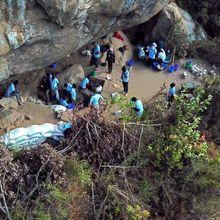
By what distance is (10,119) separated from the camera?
13.4 meters

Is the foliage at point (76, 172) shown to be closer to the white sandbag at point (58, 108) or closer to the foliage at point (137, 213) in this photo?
the foliage at point (137, 213)

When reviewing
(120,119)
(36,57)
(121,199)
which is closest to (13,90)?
(36,57)

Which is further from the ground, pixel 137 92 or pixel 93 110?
pixel 93 110

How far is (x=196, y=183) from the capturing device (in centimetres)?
1227

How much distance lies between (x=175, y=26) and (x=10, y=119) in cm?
Result: 748

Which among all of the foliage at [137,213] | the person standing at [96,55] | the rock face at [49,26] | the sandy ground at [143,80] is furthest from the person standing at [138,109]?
the person standing at [96,55]

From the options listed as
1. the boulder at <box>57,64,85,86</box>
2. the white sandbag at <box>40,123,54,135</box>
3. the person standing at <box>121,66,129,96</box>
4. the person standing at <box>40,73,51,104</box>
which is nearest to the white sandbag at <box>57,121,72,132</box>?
the white sandbag at <box>40,123,54,135</box>

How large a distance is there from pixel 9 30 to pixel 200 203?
6.12 m

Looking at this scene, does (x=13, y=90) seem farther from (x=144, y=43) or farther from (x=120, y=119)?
(x=144, y=43)

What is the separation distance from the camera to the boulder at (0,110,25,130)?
13289 mm

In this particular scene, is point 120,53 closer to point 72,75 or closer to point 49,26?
point 72,75

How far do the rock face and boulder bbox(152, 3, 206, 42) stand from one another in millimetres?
3188

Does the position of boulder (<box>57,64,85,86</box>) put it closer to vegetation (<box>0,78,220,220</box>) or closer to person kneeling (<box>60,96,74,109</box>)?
person kneeling (<box>60,96,74,109</box>)

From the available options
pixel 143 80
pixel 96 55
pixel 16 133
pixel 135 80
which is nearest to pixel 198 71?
pixel 143 80
